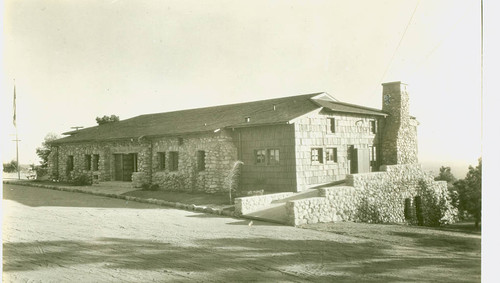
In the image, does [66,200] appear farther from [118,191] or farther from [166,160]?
[166,160]

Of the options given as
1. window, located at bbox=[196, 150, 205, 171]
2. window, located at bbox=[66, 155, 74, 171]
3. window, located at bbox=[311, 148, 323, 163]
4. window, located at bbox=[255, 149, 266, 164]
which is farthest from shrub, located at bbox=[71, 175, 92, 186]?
window, located at bbox=[311, 148, 323, 163]

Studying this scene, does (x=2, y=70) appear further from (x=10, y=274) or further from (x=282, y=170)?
(x=282, y=170)

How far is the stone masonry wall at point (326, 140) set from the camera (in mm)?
13695

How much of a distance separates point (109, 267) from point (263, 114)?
909 centimetres

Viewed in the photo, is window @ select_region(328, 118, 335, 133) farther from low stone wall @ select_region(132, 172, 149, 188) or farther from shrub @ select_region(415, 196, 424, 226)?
low stone wall @ select_region(132, 172, 149, 188)

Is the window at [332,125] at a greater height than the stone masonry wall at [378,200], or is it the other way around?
the window at [332,125]

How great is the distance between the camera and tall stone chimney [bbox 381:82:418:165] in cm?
1780

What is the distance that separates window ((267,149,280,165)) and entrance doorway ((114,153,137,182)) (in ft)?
28.5

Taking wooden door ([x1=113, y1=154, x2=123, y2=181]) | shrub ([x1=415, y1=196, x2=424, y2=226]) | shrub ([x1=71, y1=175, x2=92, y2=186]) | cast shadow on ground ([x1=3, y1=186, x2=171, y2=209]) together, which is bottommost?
shrub ([x1=415, y1=196, x2=424, y2=226])

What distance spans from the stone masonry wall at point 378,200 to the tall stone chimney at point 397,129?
4.44ft

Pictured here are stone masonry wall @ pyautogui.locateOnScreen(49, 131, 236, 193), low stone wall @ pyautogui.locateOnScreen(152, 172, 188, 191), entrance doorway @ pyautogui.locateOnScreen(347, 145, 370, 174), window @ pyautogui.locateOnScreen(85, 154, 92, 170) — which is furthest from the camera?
window @ pyautogui.locateOnScreen(85, 154, 92, 170)

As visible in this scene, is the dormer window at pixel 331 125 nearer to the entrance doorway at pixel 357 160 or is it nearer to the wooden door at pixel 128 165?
the entrance doorway at pixel 357 160

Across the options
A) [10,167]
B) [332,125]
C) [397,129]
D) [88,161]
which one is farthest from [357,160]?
[88,161]

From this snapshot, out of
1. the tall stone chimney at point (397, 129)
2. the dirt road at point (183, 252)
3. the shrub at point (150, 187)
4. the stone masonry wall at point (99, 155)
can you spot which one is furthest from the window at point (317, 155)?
the stone masonry wall at point (99, 155)
